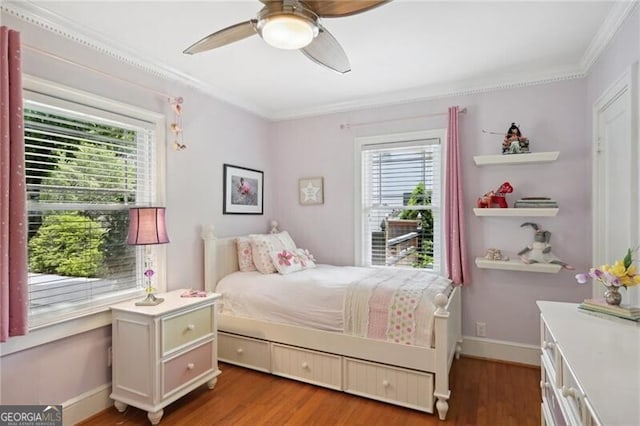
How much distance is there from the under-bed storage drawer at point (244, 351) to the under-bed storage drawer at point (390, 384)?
2.36 ft

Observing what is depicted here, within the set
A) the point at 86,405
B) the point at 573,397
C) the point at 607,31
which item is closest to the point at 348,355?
the point at 573,397

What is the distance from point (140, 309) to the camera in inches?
88.4

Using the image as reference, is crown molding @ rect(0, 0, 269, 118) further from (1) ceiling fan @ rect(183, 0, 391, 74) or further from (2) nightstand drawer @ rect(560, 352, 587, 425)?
(2) nightstand drawer @ rect(560, 352, 587, 425)

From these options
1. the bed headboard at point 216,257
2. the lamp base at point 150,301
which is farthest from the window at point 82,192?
the bed headboard at point 216,257

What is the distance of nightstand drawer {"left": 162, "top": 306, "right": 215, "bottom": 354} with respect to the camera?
87.7 inches

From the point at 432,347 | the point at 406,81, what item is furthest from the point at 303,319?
the point at 406,81

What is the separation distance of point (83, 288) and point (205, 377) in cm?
104

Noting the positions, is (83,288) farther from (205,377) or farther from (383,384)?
(383,384)

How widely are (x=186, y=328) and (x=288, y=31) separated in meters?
1.97

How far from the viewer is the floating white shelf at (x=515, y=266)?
2789mm

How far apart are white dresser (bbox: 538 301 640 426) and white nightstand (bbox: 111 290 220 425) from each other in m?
2.12

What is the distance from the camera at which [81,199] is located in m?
2.29

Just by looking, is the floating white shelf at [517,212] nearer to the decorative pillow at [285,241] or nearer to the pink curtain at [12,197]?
the decorative pillow at [285,241]

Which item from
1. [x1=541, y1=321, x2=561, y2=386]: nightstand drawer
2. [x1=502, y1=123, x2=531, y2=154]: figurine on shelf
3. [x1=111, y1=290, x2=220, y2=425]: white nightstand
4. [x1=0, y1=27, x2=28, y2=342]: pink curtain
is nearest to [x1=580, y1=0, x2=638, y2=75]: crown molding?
[x1=502, y1=123, x2=531, y2=154]: figurine on shelf
